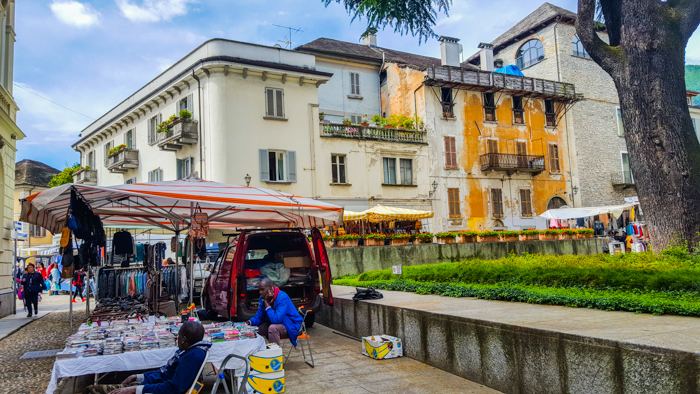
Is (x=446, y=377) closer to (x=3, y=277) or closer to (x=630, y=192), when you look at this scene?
(x=3, y=277)

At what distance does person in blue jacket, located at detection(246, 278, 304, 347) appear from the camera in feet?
22.8

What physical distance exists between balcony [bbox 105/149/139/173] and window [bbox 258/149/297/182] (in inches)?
360

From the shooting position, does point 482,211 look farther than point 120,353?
Yes

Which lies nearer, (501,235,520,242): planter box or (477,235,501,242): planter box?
(477,235,501,242): planter box

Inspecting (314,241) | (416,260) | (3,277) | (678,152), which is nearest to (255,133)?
(416,260)

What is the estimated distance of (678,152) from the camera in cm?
933

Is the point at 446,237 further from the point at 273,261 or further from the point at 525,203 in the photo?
the point at 525,203

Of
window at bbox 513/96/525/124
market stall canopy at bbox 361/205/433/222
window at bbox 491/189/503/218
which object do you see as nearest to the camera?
market stall canopy at bbox 361/205/433/222

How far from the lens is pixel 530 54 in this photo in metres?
37.2

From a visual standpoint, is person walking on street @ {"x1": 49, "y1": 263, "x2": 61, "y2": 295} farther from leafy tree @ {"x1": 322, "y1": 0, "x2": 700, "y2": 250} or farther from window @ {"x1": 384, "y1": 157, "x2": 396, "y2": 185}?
leafy tree @ {"x1": 322, "y1": 0, "x2": 700, "y2": 250}

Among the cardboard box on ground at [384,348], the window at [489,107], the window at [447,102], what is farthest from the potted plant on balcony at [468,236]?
the cardboard box on ground at [384,348]

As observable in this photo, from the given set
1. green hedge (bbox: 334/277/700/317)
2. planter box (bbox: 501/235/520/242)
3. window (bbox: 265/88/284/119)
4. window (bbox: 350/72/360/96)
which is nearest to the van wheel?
green hedge (bbox: 334/277/700/317)

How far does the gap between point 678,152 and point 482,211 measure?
73.4 ft

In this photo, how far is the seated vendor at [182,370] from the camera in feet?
13.5
